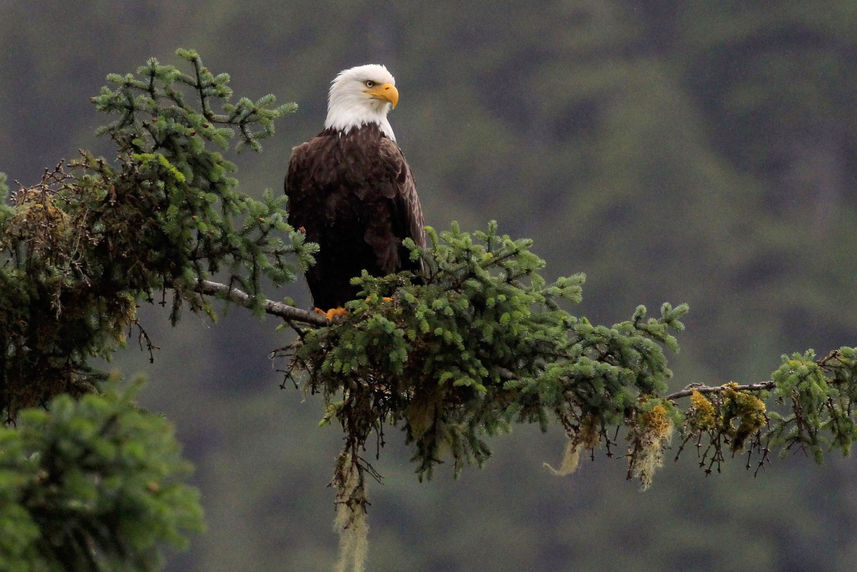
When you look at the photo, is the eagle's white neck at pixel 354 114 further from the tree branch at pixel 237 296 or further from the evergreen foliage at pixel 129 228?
the evergreen foliage at pixel 129 228

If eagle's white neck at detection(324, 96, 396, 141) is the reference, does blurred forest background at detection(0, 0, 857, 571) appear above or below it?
above

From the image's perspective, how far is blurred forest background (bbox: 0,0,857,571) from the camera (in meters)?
63.0

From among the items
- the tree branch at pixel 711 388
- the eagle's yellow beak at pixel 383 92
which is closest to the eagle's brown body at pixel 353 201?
the eagle's yellow beak at pixel 383 92

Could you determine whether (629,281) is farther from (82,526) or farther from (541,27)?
(82,526)

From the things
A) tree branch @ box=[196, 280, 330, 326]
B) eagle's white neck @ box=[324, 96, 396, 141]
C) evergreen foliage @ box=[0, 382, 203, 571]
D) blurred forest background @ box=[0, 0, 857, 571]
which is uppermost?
blurred forest background @ box=[0, 0, 857, 571]

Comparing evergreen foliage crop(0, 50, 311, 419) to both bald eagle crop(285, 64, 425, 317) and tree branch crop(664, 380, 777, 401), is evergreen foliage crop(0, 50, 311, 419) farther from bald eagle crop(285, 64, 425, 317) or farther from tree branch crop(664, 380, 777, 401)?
bald eagle crop(285, 64, 425, 317)

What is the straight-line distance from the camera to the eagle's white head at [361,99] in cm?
848

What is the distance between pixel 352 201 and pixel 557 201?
6922 cm

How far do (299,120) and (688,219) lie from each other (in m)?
18.1

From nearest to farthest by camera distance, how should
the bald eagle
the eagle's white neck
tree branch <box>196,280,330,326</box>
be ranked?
tree branch <box>196,280,330,326</box>, the bald eagle, the eagle's white neck

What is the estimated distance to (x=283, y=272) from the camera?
19.7 ft

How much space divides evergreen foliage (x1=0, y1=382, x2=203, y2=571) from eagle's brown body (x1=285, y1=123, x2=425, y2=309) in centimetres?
416

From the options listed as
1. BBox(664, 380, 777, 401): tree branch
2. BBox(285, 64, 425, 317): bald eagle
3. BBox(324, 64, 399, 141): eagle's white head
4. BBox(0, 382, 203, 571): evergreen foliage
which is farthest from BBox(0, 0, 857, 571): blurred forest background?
BBox(0, 382, 203, 571): evergreen foliage

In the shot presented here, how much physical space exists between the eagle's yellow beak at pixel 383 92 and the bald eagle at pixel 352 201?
0.23 meters
